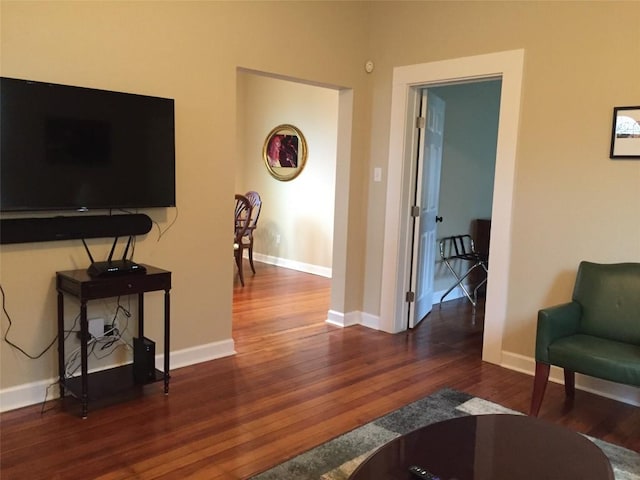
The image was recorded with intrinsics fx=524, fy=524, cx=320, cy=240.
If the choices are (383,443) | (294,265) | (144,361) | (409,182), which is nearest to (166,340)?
(144,361)

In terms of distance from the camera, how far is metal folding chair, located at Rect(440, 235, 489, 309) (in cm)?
532

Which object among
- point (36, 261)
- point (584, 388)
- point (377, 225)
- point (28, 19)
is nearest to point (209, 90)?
point (28, 19)

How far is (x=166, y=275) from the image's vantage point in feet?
9.71

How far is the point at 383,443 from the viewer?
253cm

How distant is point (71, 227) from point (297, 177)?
4464mm

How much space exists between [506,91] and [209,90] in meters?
2.00

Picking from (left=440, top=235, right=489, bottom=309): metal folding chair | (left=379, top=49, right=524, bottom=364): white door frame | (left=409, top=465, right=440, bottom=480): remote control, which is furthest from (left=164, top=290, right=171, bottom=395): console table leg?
(left=440, top=235, right=489, bottom=309): metal folding chair

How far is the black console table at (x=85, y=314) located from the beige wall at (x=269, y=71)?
0.10 metres

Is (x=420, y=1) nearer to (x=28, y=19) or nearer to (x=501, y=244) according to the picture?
(x=501, y=244)

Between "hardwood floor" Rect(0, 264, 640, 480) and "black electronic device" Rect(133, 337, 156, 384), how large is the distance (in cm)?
12

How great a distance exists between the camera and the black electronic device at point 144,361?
300 centimetres

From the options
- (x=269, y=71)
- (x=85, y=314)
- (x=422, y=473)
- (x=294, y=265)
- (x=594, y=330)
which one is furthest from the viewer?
Answer: (x=294, y=265)

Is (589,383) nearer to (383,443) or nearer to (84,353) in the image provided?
(383,443)

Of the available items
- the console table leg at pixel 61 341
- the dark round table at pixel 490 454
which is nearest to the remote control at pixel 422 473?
the dark round table at pixel 490 454
